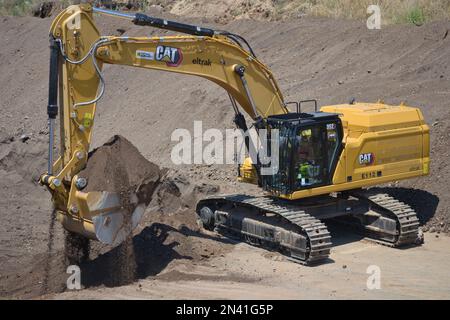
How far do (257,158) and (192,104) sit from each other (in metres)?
8.12

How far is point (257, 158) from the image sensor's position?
12.9m

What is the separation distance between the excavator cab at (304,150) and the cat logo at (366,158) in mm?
390

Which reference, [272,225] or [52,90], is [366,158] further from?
[52,90]

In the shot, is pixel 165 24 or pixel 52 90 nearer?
pixel 52 90

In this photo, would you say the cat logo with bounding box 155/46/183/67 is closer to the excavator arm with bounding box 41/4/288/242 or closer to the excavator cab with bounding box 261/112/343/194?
the excavator arm with bounding box 41/4/288/242

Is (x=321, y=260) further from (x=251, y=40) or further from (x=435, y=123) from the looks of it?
(x=251, y=40)

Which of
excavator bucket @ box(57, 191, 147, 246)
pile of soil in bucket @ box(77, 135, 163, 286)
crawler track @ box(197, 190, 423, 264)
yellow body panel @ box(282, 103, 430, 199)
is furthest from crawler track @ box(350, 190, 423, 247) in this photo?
excavator bucket @ box(57, 191, 147, 246)

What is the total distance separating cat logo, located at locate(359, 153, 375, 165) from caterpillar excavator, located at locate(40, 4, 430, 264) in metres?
0.02

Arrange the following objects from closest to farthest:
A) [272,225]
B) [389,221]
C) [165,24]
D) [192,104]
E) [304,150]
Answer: [165,24]
[304,150]
[272,225]
[389,221]
[192,104]

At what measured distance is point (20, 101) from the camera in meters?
25.5

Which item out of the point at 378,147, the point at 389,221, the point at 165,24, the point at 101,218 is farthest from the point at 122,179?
the point at 389,221

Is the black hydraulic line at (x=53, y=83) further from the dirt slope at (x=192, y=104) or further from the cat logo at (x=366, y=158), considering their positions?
the cat logo at (x=366, y=158)

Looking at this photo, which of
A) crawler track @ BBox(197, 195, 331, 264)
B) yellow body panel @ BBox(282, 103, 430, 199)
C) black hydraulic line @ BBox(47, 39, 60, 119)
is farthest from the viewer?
yellow body panel @ BBox(282, 103, 430, 199)

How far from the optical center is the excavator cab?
12250 mm
